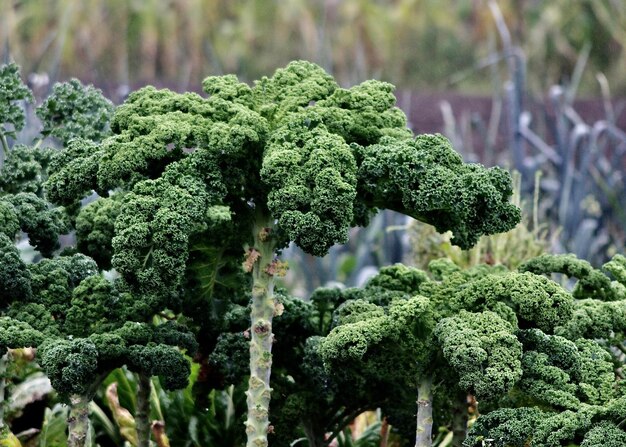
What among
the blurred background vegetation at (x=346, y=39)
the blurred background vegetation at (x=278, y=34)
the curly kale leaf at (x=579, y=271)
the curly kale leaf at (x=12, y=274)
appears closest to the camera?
the curly kale leaf at (x=12, y=274)

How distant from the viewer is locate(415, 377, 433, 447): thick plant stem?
495cm

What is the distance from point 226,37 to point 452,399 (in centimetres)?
1604

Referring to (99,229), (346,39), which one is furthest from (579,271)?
(346,39)

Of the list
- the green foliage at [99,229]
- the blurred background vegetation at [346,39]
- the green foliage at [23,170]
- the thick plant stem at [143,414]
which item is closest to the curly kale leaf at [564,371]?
the thick plant stem at [143,414]

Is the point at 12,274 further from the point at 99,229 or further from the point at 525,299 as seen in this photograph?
the point at 525,299

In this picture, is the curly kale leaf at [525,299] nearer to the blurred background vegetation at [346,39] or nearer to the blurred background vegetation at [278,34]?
the blurred background vegetation at [346,39]

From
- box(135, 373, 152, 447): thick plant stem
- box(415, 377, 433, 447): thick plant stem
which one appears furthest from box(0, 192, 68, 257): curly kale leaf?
box(415, 377, 433, 447): thick plant stem

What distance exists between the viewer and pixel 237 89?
5.23 metres

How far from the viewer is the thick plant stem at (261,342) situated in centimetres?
500

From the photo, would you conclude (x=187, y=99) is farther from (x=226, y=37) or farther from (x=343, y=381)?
(x=226, y=37)

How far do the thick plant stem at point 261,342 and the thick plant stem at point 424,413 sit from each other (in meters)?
0.61

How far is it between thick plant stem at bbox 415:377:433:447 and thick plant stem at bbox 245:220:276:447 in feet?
2.01

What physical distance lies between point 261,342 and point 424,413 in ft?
2.37

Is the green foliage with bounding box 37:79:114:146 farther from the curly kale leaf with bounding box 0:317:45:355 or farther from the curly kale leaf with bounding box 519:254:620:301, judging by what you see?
the curly kale leaf with bounding box 519:254:620:301
